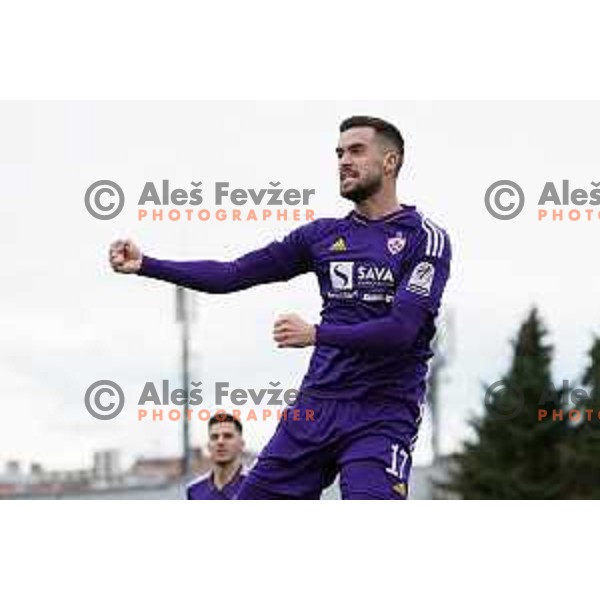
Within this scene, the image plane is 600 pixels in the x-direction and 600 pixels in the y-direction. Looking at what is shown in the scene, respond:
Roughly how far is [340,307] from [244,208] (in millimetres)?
2817

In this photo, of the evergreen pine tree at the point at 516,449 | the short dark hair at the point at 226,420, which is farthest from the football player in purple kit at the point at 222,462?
the evergreen pine tree at the point at 516,449

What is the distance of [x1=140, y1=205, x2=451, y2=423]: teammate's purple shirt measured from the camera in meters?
10.6

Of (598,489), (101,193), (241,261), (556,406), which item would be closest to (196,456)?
(556,406)

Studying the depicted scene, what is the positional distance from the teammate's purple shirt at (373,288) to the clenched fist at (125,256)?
63 millimetres

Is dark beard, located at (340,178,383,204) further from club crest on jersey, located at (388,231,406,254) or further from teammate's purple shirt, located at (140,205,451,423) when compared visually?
club crest on jersey, located at (388,231,406,254)

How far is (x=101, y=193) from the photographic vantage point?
45.3 feet

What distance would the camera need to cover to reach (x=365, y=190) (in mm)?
10914

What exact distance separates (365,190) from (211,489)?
345cm

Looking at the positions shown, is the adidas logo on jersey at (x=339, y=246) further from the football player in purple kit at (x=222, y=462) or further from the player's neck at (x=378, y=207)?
the football player in purple kit at (x=222, y=462)

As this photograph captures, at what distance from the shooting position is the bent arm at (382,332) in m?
10.3

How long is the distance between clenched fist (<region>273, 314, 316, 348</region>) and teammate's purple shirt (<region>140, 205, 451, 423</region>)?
431mm

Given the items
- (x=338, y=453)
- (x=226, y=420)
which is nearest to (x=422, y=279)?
(x=338, y=453)

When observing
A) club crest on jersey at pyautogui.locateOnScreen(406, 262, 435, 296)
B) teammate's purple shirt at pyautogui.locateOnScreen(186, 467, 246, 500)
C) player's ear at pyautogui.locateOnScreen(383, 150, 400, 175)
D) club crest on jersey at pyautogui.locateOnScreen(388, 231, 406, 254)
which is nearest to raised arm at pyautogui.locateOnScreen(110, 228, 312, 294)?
club crest on jersey at pyautogui.locateOnScreen(388, 231, 406, 254)
